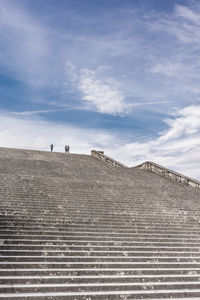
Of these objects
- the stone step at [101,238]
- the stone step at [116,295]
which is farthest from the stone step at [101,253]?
the stone step at [116,295]

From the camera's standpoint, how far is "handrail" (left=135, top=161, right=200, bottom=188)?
13852 mm

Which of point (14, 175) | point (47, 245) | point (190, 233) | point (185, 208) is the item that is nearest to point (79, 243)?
point (47, 245)

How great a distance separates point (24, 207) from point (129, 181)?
5.69 meters

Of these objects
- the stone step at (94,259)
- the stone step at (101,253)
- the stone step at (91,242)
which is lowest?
the stone step at (94,259)

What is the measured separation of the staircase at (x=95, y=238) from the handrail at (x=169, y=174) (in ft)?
4.08

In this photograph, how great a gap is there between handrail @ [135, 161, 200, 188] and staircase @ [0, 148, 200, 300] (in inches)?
48.9

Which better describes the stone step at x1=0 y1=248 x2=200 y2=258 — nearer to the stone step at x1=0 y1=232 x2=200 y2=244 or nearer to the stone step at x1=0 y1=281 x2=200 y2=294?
the stone step at x1=0 y1=232 x2=200 y2=244

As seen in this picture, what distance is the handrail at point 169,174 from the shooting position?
13.9 meters

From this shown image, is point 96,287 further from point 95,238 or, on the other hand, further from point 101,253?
point 95,238

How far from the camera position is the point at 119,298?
16.4 ft

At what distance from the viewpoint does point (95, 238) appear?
281 inches

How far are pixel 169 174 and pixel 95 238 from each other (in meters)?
8.76

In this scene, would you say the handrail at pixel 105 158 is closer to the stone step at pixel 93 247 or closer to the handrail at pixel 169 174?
the handrail at pixel 169 174

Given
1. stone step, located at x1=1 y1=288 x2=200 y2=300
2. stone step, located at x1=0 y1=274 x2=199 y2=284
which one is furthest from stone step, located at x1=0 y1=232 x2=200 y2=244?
stone step, located at x1=1 y1=288 x2=200 y2=300
